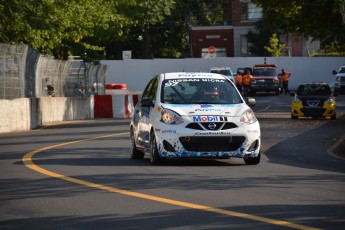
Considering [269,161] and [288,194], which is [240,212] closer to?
[288,194]

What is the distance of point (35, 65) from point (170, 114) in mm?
19332

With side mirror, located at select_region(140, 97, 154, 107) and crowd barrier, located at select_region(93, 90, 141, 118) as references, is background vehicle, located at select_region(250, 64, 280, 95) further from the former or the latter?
side mirror, located at select_region(140, 97, 154, 107)

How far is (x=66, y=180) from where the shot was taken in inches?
586

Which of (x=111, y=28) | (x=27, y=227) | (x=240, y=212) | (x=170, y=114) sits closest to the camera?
(x=27, y=227)

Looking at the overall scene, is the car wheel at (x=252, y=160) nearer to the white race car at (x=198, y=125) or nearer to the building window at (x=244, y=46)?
the white race car at (x=198, y=125)

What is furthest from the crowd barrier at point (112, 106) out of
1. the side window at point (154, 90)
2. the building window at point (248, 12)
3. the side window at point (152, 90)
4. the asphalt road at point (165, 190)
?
the building window at point (248, 12)

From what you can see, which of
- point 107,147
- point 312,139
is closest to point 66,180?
point 107,147

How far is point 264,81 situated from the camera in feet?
219

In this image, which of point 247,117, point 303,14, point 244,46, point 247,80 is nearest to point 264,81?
point 247,80

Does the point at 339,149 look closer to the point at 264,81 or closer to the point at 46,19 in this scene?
the point at 46,19

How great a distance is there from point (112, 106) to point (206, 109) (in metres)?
24.6

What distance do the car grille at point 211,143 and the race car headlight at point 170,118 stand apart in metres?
0.29

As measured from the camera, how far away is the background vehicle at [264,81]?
66.9 metres

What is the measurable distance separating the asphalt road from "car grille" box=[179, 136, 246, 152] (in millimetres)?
323
